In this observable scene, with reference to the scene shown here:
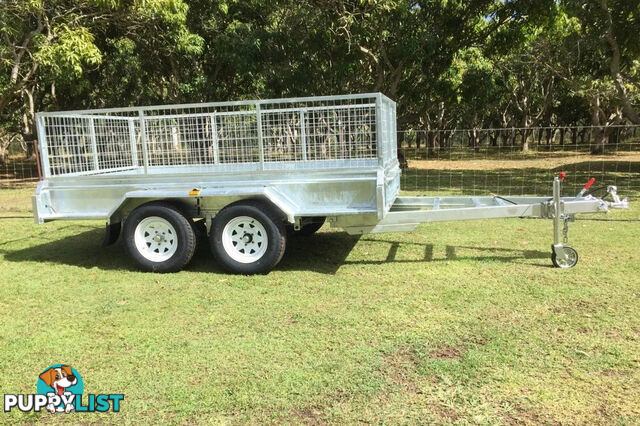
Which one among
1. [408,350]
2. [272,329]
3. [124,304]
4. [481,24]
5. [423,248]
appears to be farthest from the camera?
[481,24]

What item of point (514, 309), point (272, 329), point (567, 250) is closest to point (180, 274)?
point (272, 329)

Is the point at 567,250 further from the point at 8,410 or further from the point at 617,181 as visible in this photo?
the point at 617,181

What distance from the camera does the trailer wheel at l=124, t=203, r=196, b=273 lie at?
6316mm

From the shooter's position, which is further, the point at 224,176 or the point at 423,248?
the point at 423,248

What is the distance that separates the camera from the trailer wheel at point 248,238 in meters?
6.11

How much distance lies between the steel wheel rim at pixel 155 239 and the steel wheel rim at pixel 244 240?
685 millimetres

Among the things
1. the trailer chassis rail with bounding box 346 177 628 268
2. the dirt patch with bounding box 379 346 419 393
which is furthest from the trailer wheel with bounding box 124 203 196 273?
the dirt patch with bounding box 379 346 419 393

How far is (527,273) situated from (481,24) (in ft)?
49.6

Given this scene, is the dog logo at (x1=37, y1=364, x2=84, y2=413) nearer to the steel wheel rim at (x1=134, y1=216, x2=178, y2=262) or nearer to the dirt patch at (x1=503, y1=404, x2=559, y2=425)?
the steel wheel rim at (x1=134, y1=216, x2=178, y2=262)

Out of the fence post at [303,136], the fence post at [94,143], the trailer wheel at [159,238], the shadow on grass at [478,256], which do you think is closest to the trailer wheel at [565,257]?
the shadow on grass at [478,256]

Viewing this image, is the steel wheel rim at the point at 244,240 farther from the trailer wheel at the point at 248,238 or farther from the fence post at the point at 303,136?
the fence post at the point at 303,136

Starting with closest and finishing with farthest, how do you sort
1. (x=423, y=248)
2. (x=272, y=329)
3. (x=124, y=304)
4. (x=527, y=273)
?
(x=272, y=329) → (x=124, y=304) → (x=527, y=273) → (x=423, y=248)

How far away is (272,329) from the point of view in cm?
458

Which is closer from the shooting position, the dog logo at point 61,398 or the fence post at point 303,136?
the dog logo at point 61,398
